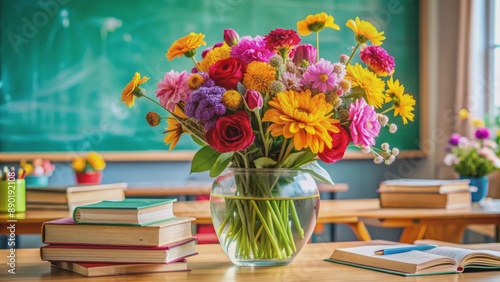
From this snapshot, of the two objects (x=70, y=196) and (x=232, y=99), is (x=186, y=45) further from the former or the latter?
(x=70, y=196)

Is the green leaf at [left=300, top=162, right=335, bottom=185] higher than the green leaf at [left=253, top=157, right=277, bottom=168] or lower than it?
lower

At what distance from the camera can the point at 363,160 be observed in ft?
17.0

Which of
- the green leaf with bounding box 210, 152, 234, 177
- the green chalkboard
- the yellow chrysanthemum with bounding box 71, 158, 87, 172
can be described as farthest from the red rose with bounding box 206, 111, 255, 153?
the green chalkboard

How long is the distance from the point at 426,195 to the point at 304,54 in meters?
1.63

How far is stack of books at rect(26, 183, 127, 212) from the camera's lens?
2545mm

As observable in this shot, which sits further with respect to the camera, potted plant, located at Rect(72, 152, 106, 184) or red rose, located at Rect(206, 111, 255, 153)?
potted plant, located at Rect(72, 152, 106, 184)

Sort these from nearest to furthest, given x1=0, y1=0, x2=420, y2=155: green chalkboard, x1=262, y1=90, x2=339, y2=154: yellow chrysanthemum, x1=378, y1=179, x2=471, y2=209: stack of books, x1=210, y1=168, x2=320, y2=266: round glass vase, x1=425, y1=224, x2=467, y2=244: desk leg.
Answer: x1=262, y1=90, x2=339, y2=154: yellow chrysanthemum
x1=210, y1=168, x2=320, y2=266: round glass vase
x1=378, y1=179, x2=471, y2=209: stack of books
x1=425, y1=224, x2=467, y2=244: desk leg
x1=0, y1=0, x2=420, y2=155: green chalkboard

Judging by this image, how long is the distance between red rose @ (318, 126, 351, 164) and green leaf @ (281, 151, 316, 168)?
0.06 meters

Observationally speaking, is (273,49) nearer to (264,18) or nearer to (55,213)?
(55,213)

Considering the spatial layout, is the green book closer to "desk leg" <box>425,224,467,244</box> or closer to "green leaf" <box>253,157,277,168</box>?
"green leaf" <box>253,157,277,168</box>

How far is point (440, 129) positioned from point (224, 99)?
13.2 ft

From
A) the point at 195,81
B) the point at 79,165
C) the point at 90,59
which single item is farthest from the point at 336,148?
the point at 90,59

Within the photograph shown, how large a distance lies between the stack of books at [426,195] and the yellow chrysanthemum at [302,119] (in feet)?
5.54

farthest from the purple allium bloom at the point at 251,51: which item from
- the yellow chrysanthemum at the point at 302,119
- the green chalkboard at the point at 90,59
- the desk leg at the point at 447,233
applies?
the green chalkboard at the point at 90,59
